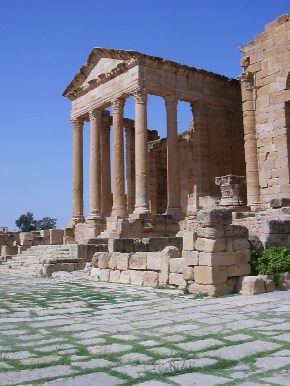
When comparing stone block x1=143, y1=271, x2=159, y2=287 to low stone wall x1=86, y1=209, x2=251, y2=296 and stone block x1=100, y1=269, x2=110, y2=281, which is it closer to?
low stone wall x1=86, y1=209, x2=251, y2=296

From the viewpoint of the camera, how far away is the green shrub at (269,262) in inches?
380

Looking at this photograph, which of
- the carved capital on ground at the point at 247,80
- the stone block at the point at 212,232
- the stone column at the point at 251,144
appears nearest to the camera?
the stone block at the point at 212,232

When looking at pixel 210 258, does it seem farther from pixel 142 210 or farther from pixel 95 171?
pixel 95 171

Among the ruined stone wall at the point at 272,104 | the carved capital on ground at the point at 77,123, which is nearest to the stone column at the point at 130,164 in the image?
the carved capital on ground at the point at 77,123

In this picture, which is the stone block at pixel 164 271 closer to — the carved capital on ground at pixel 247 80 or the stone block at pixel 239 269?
the stone block at pixel 239 269

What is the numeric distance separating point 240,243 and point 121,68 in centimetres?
1620

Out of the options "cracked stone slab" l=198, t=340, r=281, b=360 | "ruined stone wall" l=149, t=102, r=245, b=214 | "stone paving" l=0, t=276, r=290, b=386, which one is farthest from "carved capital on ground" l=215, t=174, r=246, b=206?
"cracked stone slab" l=198, t=340, r=281, b=360

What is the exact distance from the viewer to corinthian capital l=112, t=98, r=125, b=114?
24438mm

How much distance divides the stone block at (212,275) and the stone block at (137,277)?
2492 millimetres

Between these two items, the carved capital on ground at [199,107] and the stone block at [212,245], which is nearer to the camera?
the stone block at [212,245]

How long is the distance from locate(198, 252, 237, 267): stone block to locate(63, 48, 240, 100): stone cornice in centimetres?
1539

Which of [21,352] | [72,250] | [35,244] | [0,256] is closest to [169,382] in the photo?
[21,352]

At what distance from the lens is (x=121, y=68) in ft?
78.3

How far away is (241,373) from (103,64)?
2318 cm
